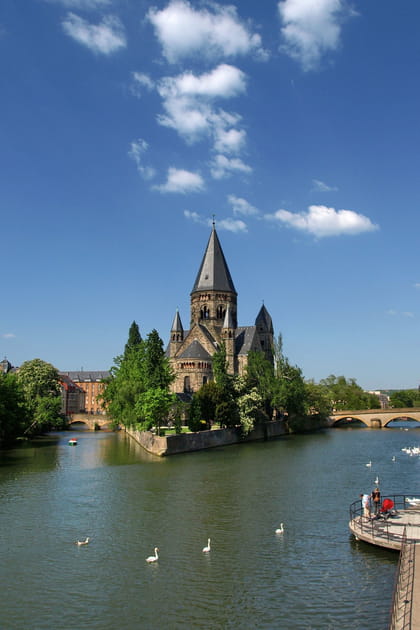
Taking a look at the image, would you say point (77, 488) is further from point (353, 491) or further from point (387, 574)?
point (387, 574)

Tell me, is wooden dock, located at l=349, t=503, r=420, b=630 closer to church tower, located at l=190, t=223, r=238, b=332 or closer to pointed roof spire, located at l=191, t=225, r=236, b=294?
church tower, located at l=190, t=223, r=238, b=332

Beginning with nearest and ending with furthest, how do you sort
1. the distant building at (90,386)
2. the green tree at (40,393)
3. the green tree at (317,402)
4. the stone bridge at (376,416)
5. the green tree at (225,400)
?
the green tree at (225,400), the green tree at (40,393), the green tree at (317,402), the stone bridge at (376,416), the distant building at (90,386)

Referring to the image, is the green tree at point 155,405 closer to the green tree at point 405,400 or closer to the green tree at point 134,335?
the green tree at point 134,335

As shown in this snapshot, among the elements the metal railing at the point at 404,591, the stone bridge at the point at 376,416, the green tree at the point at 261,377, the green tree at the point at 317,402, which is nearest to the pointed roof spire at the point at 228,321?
the green tree at the point at 261,377

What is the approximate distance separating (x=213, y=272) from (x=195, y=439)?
49670 millimetres

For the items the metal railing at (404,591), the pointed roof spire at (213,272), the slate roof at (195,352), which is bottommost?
the metal railing at (404,591)

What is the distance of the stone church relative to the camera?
308 feet

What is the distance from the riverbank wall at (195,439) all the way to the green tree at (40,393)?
12890 mm

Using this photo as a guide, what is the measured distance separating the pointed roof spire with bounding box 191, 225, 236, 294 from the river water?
205ft

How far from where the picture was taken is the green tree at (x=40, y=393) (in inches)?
3108

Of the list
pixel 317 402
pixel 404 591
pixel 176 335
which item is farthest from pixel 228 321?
pixel 404 591

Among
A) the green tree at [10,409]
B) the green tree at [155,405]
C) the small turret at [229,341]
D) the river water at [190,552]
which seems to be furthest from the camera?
the small turret at [229,341]

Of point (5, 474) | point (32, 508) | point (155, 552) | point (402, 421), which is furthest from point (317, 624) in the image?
point (402, 421)

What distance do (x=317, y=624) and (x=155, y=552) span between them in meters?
7.97
